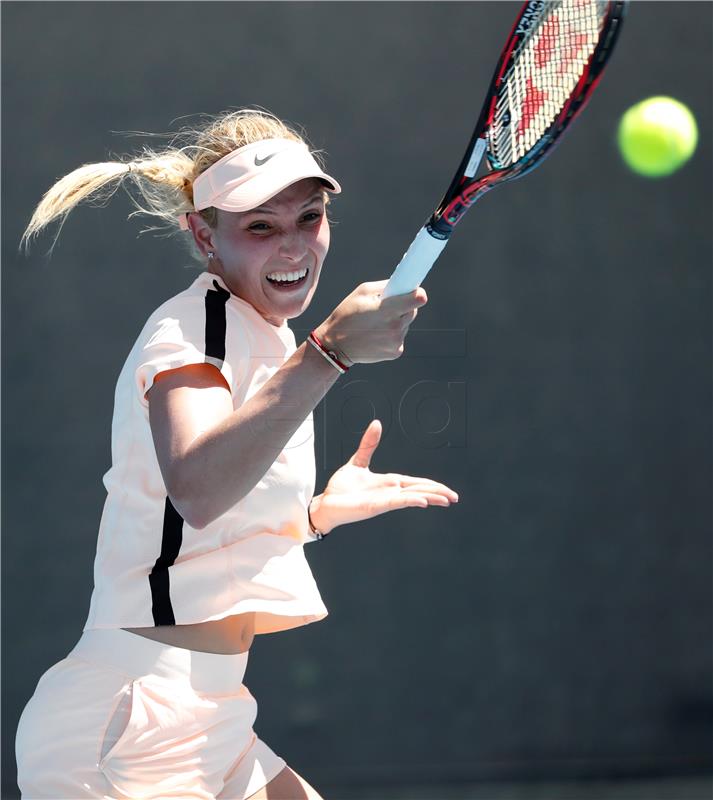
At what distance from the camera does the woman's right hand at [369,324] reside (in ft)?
4.86

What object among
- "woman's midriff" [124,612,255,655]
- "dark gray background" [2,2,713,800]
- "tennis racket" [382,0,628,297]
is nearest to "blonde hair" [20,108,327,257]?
"tennis racket" [382,0,628,297]

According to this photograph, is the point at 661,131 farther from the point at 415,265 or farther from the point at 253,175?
the point at 415,265

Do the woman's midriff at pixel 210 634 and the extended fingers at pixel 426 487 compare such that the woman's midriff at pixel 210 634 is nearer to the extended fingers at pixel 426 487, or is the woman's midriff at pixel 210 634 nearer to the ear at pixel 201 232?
the extended fingers at pixel 426 487

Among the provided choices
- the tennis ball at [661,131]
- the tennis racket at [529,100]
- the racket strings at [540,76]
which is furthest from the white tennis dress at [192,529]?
the tennis ball at [661,131]

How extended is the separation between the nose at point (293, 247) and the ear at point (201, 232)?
126 millimetres

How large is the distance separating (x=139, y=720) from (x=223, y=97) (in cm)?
264

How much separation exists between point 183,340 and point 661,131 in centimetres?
307

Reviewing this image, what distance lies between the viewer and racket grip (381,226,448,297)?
4.87 feet

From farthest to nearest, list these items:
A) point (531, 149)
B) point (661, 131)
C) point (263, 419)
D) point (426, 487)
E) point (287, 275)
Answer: point (661, 131)
point (426, 487)
point (287, 275)
point (531, 149)
point (263, 419)

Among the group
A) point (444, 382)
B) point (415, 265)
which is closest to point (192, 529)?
point (415, 265)

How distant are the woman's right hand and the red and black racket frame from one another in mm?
107

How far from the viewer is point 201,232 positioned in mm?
1862

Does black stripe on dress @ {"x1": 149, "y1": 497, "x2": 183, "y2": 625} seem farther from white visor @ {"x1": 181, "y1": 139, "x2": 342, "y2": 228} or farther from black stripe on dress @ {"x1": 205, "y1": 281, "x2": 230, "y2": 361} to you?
white visor @ {"x1": 181, "y1": 139, "x2": 342, "y2": 228}

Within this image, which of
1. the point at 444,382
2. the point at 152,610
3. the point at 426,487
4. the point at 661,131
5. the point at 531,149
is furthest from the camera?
the point at 661,131
